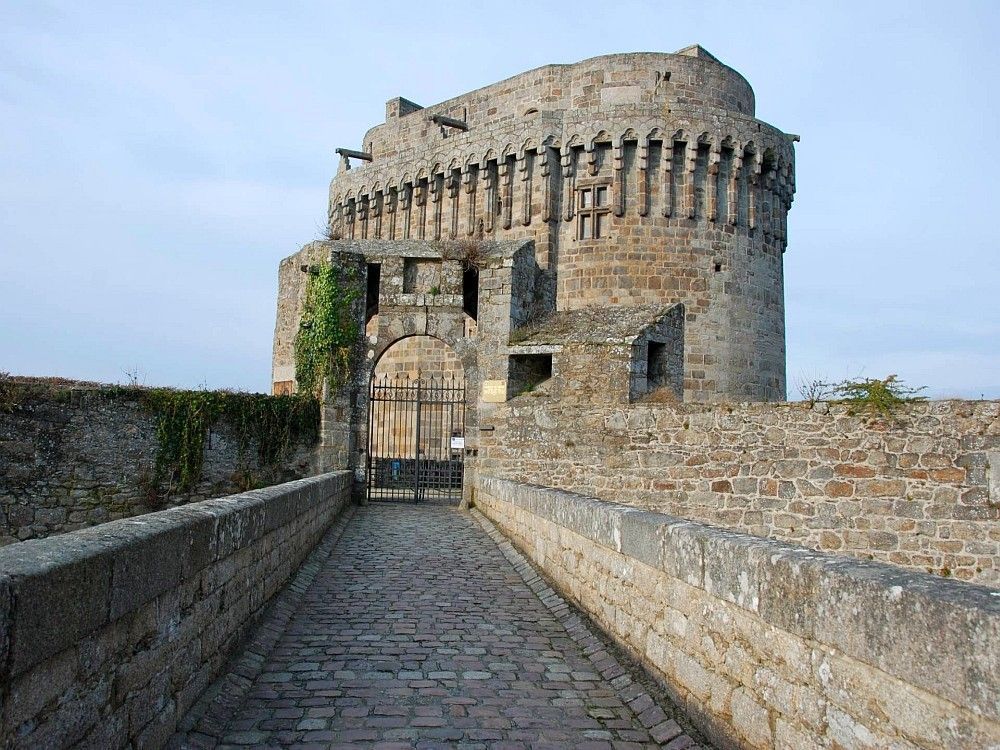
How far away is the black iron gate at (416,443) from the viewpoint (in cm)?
1736

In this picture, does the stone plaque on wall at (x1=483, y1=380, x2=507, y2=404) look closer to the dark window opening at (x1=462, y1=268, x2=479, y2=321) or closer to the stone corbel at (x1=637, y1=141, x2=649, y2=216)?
the dark window opening at (x1=462, y1=268, x2=479, y2=321)

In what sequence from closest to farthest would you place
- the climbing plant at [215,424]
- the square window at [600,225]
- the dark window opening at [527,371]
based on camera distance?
1. the climbing plant at [215,424]
2. the dark window opening at [527,371]
3. the square window at [600,225]

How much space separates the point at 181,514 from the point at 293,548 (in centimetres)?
334

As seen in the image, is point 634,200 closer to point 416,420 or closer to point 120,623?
point 416,420

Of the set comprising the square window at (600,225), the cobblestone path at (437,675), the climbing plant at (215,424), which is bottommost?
the cobblestone path at (437,675)

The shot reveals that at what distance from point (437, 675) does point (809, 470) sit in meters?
7.60

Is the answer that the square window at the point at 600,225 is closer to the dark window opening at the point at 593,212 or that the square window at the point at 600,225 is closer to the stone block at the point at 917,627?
the dark window opening at the point at 593,212

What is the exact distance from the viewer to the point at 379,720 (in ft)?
13.6

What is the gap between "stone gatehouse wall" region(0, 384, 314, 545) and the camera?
13.4 meters

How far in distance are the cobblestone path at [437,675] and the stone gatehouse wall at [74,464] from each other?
7548 millimetres

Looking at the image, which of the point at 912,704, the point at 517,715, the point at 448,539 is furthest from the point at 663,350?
the point at 912,704

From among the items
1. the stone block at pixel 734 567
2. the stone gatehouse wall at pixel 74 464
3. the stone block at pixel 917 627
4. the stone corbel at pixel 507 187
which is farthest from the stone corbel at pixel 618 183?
the stone block at pixel 917 627

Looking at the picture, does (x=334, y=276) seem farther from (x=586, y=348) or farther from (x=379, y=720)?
(x=379, y=720)

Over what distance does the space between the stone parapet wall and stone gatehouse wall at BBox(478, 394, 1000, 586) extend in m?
7.08
